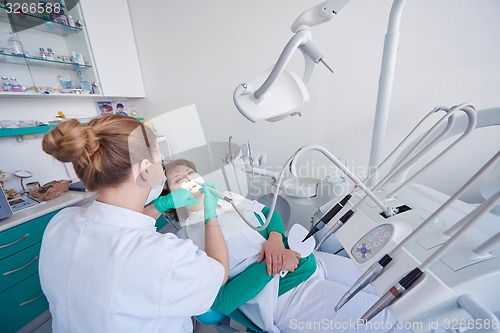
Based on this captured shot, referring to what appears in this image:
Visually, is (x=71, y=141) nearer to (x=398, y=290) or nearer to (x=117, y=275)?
(x=117, y=275)

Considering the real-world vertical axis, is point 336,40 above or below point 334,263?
above

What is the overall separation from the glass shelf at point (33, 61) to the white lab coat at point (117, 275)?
177 cm

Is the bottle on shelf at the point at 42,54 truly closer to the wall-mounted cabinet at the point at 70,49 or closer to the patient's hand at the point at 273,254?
the wall-mounted cabinet at the point at 70,49

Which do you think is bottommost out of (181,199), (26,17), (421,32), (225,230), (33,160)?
(225,230)

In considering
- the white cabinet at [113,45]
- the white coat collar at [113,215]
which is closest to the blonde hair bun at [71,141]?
the white coat collar at [113,215]

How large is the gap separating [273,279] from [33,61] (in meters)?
2.42

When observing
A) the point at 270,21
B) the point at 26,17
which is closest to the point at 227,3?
the point at 270,21

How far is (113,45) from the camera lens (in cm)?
190

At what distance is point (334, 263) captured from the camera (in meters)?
1.08

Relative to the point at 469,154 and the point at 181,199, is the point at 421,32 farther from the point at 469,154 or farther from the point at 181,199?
the point at 181,199

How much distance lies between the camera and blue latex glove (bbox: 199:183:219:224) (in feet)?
2.89

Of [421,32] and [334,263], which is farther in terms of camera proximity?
[421,32]

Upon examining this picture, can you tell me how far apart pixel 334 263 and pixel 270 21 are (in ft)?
5.72

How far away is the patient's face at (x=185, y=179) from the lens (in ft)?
2.98
